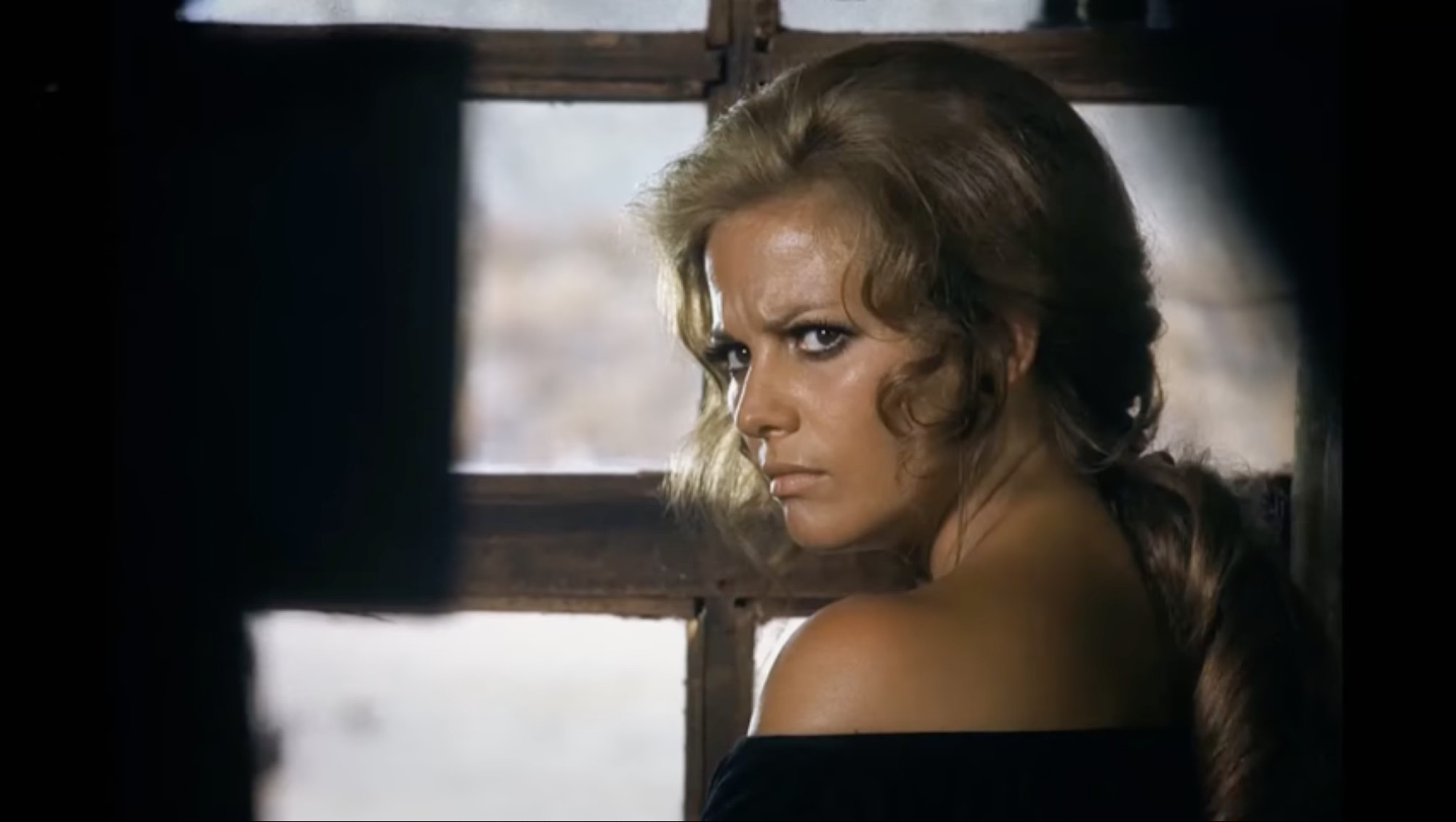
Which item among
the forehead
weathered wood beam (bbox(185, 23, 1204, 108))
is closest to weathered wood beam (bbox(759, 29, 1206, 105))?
→ weathered wood beam (bbox(185, 23, 1204, 108))

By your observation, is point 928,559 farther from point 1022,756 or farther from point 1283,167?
point 1283,167

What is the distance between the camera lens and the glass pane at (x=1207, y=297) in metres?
1.21

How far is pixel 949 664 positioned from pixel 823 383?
200 mm

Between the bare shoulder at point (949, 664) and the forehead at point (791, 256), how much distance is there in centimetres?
20

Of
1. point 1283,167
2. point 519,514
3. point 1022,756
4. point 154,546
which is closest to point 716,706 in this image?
point 519,514

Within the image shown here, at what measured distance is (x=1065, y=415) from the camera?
1082 millimetres

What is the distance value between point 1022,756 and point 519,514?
42 centimetres

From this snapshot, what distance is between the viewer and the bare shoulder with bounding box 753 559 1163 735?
0.92 m

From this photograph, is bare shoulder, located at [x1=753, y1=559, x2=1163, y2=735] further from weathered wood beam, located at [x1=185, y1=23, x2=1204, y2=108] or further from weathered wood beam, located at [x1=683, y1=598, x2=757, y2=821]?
weathered wood beam, located at [x1=185, y1=23, x2=1204, y2=108]

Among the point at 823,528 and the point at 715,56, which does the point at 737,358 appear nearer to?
the point at 823,528

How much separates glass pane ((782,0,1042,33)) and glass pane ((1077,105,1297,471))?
0.08 metres

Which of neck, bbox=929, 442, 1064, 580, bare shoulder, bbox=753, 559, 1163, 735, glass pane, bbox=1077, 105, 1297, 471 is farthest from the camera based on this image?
glass pane, bbox=1077, 105, 1297, 471

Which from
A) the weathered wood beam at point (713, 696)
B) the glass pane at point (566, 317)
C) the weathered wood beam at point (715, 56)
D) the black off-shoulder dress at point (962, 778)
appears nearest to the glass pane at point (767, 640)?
the weathered wood beam at point (713, 696)

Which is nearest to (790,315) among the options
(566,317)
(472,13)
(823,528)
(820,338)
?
(820,338)
